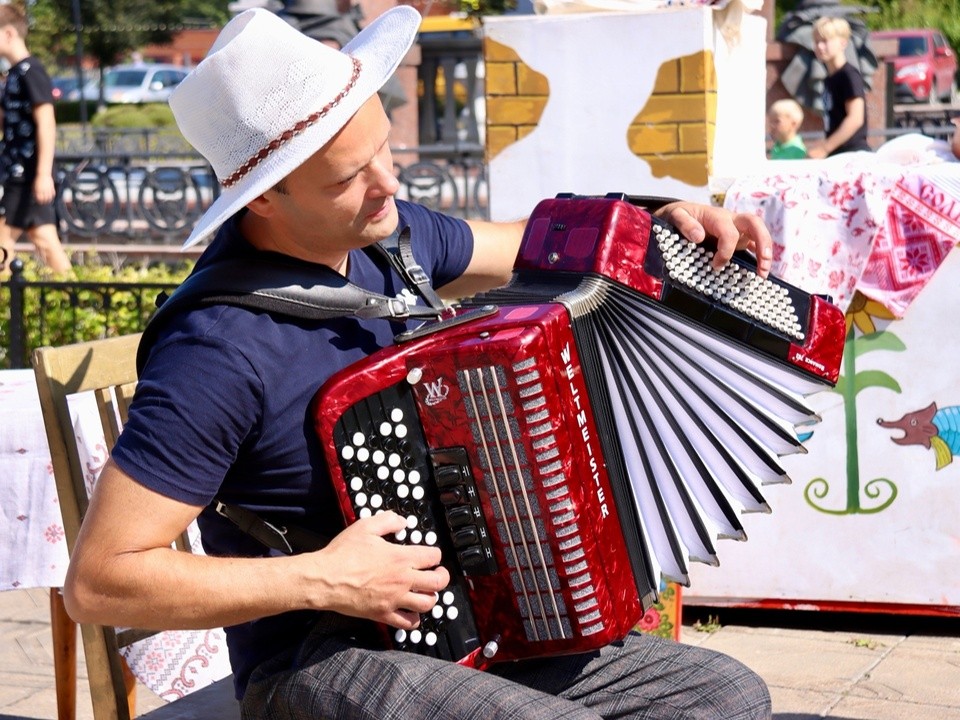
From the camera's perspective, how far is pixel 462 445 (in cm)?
198

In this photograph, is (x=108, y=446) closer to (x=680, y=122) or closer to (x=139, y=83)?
(x=680, y=122)

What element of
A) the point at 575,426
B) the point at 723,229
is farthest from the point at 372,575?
the point at 723,229

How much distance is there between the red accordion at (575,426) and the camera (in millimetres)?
1965

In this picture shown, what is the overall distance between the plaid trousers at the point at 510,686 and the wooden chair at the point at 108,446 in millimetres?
522

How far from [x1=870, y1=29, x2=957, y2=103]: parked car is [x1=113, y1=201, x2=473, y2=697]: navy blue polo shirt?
1935 cm

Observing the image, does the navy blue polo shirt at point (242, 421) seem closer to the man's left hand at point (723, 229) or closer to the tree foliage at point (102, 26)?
the man's left hand at point (723, 229)

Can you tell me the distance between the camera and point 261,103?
202 cm

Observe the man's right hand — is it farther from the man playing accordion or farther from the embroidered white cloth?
the embroidered white cloth

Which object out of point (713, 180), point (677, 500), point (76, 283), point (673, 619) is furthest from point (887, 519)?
point (76, 283)

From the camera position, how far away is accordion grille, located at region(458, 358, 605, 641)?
77.4 inches

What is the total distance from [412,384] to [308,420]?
0.16 metres

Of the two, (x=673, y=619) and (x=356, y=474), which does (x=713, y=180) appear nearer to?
(x=673, y=619)

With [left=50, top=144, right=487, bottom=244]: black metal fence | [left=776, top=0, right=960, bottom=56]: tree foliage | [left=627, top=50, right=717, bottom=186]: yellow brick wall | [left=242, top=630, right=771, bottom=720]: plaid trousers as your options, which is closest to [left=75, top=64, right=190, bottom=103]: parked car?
[left=776, top=0, right=960, bottom=56]: tree foliage

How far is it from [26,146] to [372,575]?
582 centimetres
